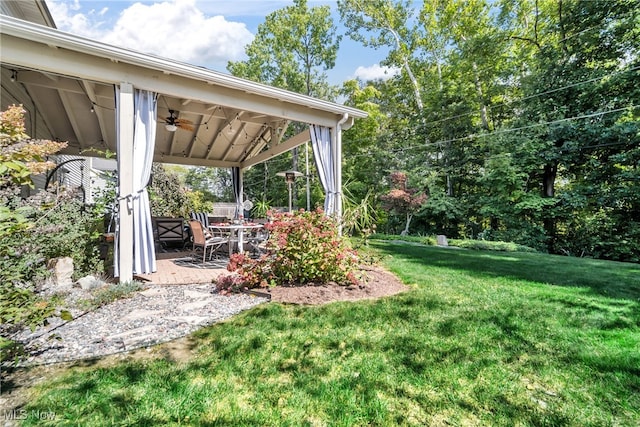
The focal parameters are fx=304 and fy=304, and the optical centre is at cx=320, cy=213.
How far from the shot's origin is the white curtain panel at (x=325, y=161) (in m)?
6.02

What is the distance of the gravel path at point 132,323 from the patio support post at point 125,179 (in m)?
0.51

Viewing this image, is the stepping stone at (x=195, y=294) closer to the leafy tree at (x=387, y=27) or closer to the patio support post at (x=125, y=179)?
the patio support post at (x=125, y=179)

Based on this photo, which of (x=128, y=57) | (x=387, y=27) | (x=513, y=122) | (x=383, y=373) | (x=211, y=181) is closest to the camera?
(x=383, y=373)

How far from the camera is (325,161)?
240 inches

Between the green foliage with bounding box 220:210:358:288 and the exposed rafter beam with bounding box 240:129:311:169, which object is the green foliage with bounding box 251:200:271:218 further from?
the green foliage with bounding box 220:210:358:288

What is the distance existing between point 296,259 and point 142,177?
2.43m

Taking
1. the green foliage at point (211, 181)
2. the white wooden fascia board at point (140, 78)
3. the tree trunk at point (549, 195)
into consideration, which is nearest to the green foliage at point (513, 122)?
the tree trunk at point (549, 195)

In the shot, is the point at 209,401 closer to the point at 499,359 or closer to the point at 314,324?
A: the point at 314,324

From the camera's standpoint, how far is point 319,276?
399cm

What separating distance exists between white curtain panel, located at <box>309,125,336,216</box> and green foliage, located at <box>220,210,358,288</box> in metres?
1.96

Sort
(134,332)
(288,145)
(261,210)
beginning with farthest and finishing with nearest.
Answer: (261,210)
(288,145)
(134,332)

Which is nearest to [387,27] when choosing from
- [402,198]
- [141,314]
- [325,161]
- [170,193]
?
[402,198]

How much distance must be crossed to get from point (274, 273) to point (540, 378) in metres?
2.93

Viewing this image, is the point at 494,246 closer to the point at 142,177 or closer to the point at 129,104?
the point at 142,177
